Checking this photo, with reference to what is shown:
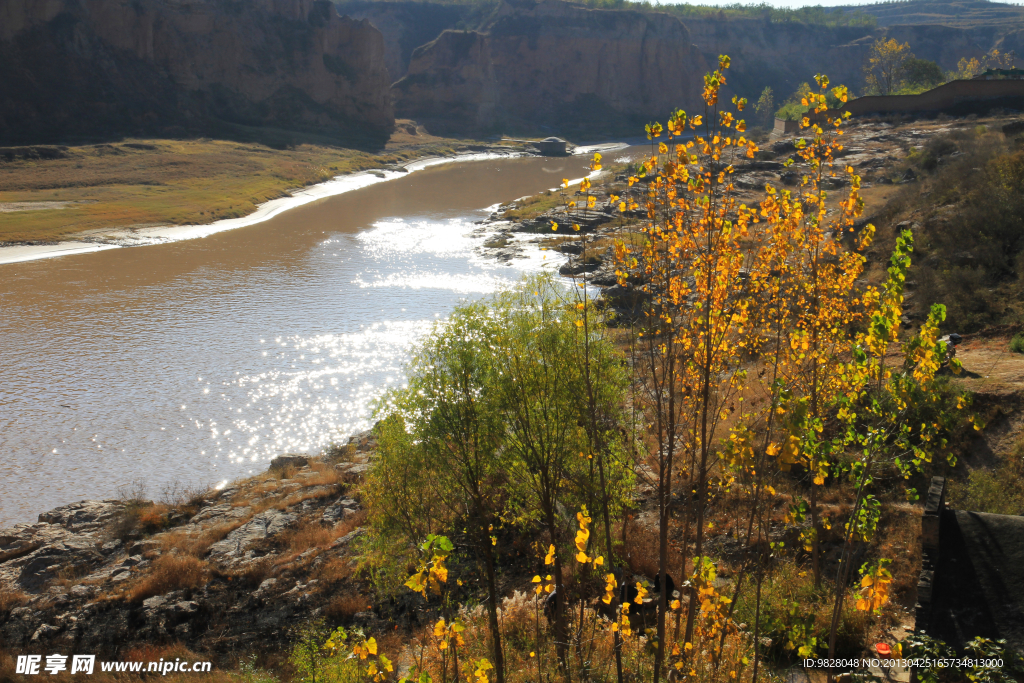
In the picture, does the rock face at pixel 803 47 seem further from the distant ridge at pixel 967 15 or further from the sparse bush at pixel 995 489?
the sparse bush at pixel 995 489

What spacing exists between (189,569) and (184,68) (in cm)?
7947

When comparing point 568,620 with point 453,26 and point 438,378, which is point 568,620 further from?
point 453,26

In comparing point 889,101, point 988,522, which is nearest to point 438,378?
point 988,522

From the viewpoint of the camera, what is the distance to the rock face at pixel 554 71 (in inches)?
4446

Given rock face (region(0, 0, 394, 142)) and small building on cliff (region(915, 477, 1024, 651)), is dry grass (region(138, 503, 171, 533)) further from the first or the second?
rock face (region(0, 0, 394, 142))


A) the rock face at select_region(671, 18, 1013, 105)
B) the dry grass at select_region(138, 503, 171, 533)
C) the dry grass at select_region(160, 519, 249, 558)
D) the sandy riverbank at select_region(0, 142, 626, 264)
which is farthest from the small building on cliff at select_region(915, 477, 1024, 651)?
the rock face at select_region(671, 18, 1013, 105)

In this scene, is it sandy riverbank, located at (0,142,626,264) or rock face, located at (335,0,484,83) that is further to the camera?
rock face, located at (335,0,484,83)

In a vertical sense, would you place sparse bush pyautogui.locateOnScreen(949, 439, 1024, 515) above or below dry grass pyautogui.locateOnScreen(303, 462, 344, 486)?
above

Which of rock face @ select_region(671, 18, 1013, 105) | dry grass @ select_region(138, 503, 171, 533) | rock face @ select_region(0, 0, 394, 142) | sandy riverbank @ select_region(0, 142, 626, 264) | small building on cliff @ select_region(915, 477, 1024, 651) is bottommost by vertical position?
dry grass @ select_region(138, 503, 171, 533)

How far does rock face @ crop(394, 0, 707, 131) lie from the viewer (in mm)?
112938

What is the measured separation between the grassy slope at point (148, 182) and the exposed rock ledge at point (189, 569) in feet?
103

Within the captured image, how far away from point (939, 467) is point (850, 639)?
5605mm

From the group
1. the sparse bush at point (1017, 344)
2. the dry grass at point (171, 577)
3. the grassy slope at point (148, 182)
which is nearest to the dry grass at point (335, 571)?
the dry grass at point (171, 577)

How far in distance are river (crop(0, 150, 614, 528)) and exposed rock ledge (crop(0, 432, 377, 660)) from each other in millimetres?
1681
